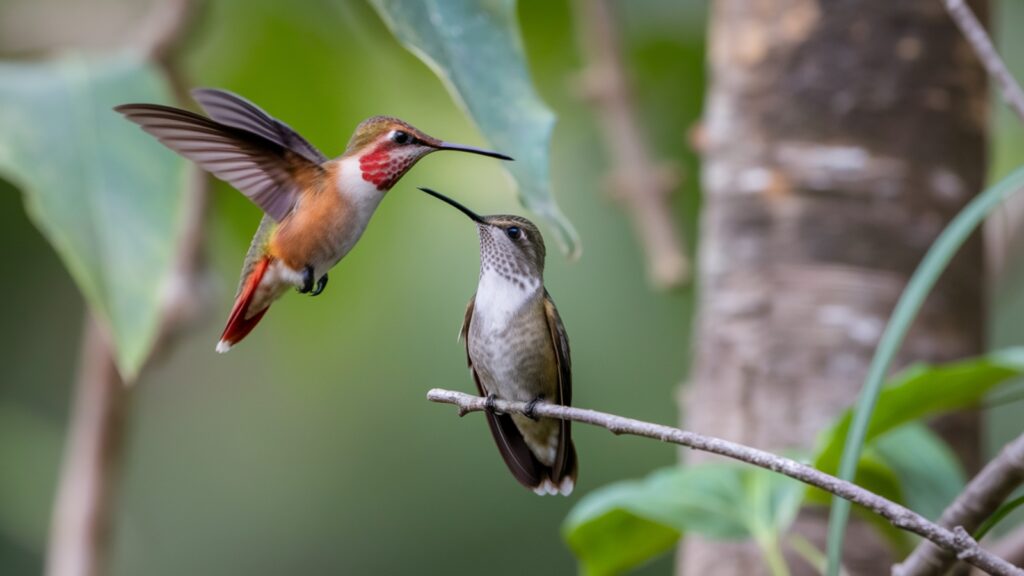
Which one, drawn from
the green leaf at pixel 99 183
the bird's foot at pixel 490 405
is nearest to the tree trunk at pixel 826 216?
the green leaf at pixel 99 183

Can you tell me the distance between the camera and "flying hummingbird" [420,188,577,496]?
0.79 m

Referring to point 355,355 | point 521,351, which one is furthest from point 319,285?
point 355,355

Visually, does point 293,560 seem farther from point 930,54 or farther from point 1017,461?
point 1017,461

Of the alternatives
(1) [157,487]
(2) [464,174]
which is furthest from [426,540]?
(2) [464,174]

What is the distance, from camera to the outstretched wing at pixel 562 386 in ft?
2.74

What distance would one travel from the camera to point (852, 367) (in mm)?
1968

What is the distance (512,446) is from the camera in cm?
84

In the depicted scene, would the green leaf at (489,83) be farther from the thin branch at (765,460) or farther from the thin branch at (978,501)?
the thin branch at (978,501)

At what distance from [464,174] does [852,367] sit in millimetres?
1324

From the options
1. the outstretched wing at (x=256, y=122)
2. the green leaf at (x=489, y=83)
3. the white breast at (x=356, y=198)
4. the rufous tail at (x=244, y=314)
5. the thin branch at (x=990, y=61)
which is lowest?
the rufous tail at (x=244, y=314)

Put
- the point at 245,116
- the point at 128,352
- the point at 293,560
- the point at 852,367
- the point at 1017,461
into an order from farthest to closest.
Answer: the point at 293,560 → the point at 852,367 → the point at 1017,461 → the point at 128,352 → the point at 245,116

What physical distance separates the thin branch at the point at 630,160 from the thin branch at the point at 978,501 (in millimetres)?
1645

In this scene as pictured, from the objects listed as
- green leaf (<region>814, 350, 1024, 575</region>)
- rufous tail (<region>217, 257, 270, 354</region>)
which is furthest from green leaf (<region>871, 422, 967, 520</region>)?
rufous tail (<region>217, 257, 270, 354</region>)

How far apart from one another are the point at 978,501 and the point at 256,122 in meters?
0.72
